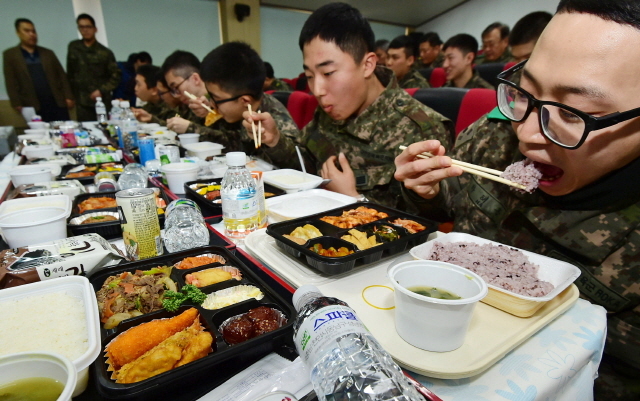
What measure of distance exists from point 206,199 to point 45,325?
3.26 feet

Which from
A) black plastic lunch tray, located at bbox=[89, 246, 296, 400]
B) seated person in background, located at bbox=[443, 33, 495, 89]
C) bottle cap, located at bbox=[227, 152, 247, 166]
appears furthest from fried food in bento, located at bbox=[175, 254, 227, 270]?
seated person in background, located at bbox=[443, 33, 495, 89]

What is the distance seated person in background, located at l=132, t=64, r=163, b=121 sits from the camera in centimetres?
503

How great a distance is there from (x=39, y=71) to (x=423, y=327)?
850 cm

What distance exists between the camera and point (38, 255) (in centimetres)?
97

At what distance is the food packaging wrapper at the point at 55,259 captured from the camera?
88cm

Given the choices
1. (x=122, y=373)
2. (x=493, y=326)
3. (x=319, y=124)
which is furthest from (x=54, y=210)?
(x=319, y=124)

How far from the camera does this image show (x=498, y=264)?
964 millimetres

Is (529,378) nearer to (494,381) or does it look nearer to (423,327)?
(494,381)

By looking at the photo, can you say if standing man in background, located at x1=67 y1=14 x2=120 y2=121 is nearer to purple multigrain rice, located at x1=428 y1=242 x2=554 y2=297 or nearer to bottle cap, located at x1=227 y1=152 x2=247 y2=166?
bottle cap, located at x1=227 y1=152 x2=247 y2=166

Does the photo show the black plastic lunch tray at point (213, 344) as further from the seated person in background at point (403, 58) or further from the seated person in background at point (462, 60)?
the seated person in background at point (403, 58)

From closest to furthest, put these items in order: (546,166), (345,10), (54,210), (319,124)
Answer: (546,166)
(54,210)
(345,10)
(319,124)


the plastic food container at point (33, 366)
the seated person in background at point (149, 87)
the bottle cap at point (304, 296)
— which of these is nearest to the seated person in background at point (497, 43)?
the seated person in background at point (149, 87)

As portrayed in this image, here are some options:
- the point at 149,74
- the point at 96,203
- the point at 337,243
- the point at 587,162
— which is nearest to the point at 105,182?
the point at 96,203

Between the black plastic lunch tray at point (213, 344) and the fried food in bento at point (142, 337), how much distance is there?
0.7 inches
